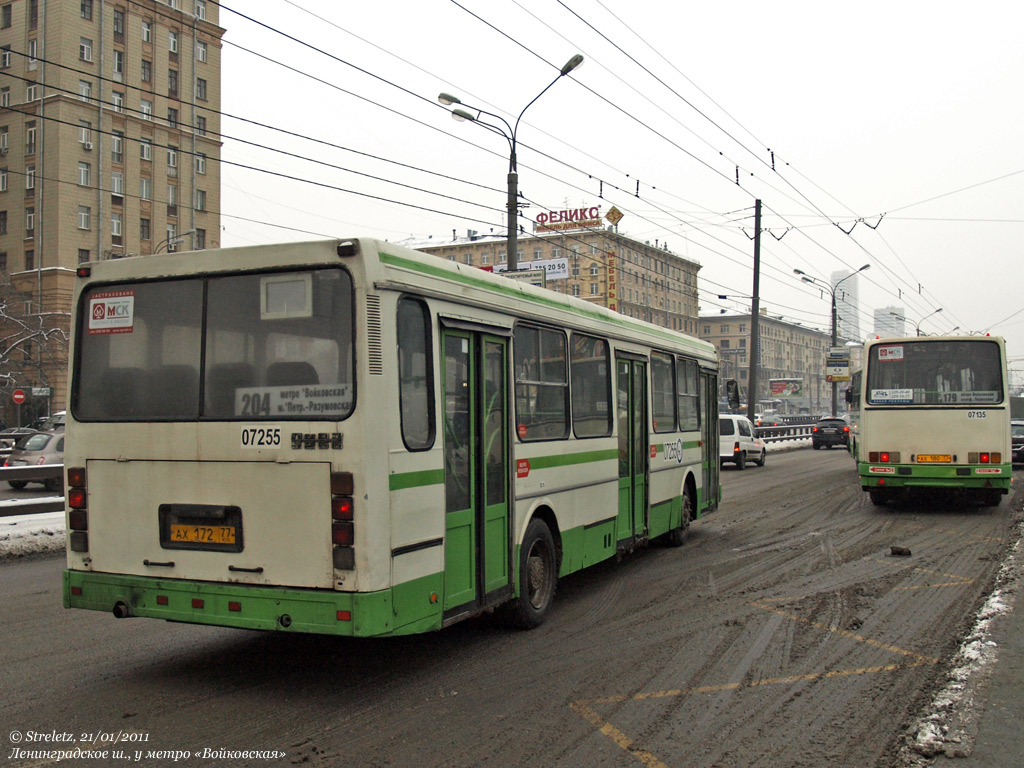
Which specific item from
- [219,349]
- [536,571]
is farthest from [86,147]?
[219,349]

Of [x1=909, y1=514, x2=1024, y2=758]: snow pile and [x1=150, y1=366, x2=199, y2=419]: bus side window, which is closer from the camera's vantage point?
[x1=909, y1=514, x2=1024, y2=758]: snow pile

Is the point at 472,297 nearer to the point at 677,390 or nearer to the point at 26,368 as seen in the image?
the point at 677,390

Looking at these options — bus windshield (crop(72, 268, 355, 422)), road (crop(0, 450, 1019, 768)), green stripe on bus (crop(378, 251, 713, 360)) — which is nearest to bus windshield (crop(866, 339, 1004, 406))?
green stripe on bus (crop(378, 251, 713, 360))

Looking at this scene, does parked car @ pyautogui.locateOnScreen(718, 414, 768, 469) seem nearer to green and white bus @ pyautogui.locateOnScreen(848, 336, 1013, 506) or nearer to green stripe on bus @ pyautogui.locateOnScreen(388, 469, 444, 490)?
green and white bus @ pyautogui.locateOnScreen(848, 336, 1013, 506)

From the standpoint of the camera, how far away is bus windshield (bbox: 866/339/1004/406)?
15.4 metres

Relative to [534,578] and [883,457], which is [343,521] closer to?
[534,578]

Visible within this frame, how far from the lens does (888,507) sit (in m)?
16.6

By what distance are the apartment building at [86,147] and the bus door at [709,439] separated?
45830mm

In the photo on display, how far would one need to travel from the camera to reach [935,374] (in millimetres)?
15609

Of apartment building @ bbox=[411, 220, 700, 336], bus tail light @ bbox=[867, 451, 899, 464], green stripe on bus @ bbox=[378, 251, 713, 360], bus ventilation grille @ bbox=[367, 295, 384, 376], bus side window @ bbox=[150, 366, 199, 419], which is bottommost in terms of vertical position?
bus tail light @ bbox=[867, 451, 899, 464]

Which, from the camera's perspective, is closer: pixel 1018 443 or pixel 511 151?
pixel 511 151

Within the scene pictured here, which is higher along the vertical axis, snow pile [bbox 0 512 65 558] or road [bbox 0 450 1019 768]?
snow pile [bbox 0 512 65 558]

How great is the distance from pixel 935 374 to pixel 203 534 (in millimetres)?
13528

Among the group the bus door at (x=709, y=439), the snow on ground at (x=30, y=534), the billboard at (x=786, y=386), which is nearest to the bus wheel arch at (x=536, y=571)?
the bus door at (x=709, y=439)
